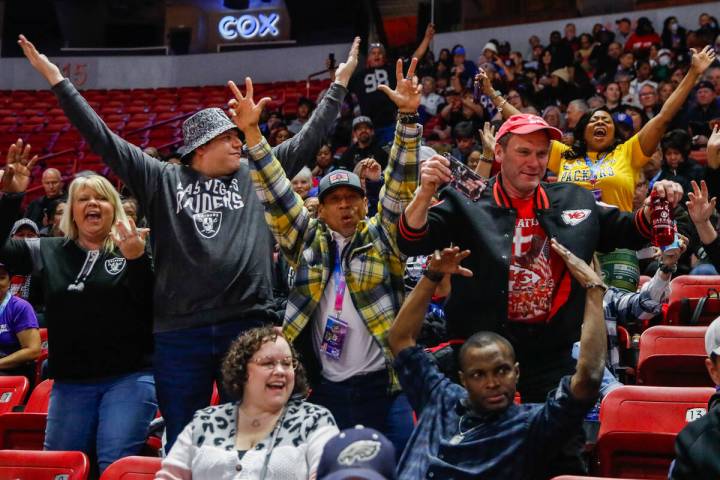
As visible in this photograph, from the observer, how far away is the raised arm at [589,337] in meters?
2.60

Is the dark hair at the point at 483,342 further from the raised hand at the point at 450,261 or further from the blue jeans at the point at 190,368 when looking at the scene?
the blue jeans at the point at 190,368

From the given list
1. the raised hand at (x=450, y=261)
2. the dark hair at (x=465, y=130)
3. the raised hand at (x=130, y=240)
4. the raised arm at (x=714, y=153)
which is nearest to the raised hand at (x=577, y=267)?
the raised hand at (x=450, y=261)

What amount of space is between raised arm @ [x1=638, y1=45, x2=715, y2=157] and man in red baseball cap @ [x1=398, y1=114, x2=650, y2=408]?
132cm

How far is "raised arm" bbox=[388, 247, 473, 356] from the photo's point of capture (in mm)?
2840

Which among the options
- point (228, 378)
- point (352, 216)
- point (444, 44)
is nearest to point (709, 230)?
point (352, 216)

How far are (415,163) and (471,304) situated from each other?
0.60 meters

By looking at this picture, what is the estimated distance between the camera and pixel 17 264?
3.65m

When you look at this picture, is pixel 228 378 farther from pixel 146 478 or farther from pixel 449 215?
pixel 449 215

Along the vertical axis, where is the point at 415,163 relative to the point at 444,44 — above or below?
below

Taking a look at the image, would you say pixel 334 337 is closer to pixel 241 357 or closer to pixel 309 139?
pixel 241 357

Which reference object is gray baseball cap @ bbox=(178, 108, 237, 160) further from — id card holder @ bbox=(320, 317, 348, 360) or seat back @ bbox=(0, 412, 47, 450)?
seat back @ bbox=(0, 412, 47, 450)

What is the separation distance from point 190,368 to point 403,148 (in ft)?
3.50

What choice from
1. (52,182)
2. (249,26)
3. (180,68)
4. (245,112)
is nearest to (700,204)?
(245,112)

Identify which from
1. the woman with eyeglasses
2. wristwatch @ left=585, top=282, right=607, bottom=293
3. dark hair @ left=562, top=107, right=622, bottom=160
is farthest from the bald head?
wristwatch @ left=585, top=282, right=607, bottom=293
